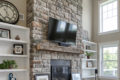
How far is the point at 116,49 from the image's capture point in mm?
5961

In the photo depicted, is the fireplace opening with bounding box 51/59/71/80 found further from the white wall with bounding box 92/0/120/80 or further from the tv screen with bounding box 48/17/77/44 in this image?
the white wall with bounding box 92/0/120/80

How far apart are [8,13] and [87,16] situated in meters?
3.80

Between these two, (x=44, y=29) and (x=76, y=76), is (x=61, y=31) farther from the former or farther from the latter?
(x=76, y=76)

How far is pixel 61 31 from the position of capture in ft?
15.3

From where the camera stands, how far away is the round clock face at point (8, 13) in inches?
149

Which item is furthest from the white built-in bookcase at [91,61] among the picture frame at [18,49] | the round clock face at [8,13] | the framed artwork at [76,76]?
the round clock face at [8,13]

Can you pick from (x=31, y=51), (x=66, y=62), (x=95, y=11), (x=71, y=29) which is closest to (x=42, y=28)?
(x=31, y=51)

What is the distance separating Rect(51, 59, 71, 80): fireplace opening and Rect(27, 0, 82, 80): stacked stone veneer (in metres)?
0.14

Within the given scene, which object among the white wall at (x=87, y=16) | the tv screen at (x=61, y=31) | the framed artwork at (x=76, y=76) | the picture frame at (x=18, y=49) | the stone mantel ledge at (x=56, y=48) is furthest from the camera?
the white wall at (x=87, y=16)

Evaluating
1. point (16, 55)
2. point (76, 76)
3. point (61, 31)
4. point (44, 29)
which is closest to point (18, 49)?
point (16, 55)

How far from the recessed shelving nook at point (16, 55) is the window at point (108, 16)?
3.78 m

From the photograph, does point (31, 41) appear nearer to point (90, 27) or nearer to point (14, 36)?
point (14, 36)

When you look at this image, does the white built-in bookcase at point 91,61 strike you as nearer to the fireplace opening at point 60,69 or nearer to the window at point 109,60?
the window at point 109,60

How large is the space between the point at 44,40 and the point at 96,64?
314cm
